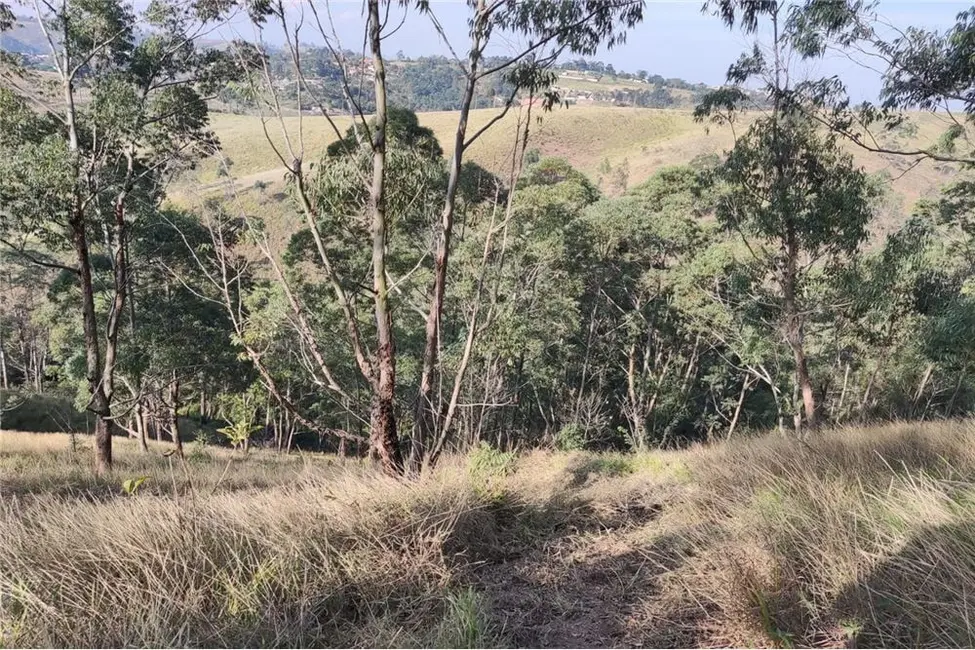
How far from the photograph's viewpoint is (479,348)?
14.7 m

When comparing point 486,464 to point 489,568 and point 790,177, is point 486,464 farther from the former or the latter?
point 790,177

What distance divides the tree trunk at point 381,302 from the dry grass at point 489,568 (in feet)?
0.98

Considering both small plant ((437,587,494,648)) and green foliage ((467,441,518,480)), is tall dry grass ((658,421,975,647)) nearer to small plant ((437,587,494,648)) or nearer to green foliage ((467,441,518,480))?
small plant ((437,587,494,648))

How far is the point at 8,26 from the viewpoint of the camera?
9070 mm

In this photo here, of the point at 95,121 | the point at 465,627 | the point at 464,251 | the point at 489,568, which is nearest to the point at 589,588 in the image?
the point at 489,568

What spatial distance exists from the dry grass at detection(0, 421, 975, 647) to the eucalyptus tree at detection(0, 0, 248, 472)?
6.29m

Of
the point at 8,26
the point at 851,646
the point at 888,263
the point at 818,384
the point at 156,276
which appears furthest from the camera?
the point at 818,384

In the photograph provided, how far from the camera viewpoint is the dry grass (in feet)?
8.88

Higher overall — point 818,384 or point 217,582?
point 217,582

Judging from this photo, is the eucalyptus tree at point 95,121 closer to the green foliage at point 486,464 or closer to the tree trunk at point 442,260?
the tree trunk at point 442,260

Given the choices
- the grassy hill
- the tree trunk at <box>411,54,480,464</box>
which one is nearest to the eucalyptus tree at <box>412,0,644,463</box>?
the tree trunk at <box>411,54,480,464</box>

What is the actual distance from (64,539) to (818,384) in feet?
83.3

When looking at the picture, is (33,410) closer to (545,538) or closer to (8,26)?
(8,26)

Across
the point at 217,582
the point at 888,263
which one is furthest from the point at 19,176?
the point at 888,263
